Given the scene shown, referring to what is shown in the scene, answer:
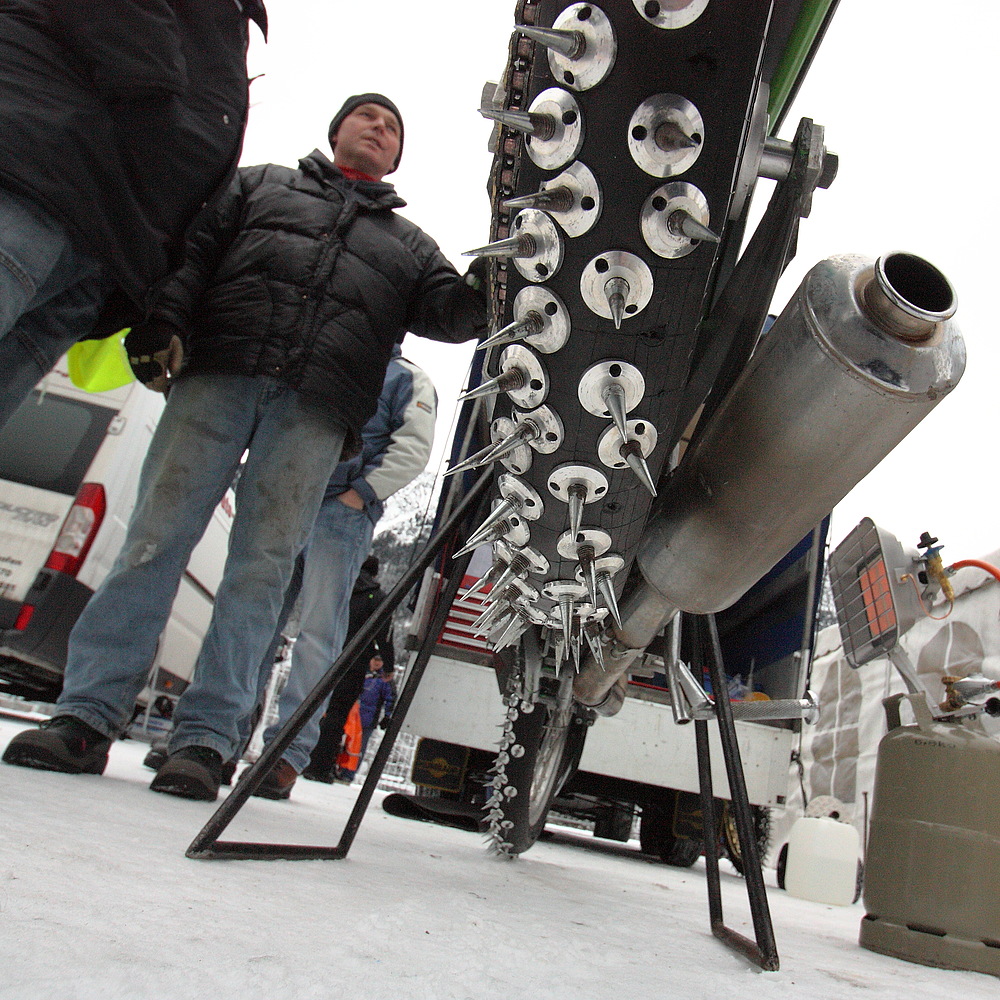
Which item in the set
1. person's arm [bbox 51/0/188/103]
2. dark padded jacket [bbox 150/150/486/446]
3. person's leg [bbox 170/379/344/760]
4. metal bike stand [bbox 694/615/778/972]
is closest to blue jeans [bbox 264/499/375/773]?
person's leg [bbox 170/379/344/760]

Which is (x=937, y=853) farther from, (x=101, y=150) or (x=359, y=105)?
(x=359, y=105)

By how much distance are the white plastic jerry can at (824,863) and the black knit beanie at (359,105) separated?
9.16 ft

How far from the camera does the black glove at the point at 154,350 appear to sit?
4.96 ft

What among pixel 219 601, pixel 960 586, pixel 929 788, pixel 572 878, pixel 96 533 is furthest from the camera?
pixel 960 586

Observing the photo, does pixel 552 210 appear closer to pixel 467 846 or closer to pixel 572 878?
pixel 572 878

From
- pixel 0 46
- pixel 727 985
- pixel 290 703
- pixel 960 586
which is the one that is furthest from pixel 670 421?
pixel 960 586

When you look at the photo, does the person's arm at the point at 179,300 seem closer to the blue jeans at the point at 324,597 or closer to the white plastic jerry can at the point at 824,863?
the blue jeans at the point at 324,597

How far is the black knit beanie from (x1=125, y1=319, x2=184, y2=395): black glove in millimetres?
876

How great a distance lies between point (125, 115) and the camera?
3.86 ft

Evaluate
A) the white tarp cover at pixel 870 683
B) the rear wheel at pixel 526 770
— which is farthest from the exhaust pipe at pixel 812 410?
the white tarp cover at pixel 870 683

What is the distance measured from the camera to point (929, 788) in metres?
1.28

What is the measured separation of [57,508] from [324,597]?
47.5 inches

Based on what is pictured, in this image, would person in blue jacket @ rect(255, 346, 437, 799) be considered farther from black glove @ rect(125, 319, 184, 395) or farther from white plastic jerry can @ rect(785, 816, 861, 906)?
white plastic jerry can @ rect(785, 816, 861, 906)

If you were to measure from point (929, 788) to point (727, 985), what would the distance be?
2.52 feet
